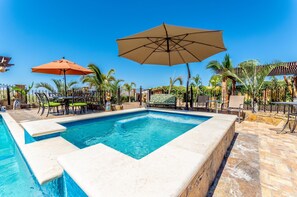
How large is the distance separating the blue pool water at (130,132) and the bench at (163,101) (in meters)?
1.80

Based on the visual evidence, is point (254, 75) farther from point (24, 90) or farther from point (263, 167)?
point (24, 90)

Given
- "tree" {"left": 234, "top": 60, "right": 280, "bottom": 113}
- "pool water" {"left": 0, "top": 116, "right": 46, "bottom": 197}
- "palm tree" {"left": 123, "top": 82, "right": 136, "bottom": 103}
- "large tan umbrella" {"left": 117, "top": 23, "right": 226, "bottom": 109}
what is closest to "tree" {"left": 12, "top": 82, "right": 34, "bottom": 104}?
"palm tree" {"left": 123, "top": 82, "right": 136, "bottom": 103}

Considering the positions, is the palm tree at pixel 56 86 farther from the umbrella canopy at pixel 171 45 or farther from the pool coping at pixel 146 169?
the pool coping at pixel 146 169

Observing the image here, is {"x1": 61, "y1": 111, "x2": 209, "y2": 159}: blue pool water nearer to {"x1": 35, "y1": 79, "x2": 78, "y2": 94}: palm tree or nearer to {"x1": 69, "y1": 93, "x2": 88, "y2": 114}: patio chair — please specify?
{"x1": 69, "y1": 93, "x2": 88, "y2": 114}: patio chair

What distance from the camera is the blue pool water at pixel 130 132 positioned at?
3.60 m

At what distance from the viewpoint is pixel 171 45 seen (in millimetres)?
5277

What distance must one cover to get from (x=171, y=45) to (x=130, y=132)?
3562 mm

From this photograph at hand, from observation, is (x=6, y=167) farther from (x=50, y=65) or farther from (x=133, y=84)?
(x=133, y=84)

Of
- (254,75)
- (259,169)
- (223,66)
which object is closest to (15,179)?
(259,169)

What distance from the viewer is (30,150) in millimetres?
2367

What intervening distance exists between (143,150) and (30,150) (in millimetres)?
2192

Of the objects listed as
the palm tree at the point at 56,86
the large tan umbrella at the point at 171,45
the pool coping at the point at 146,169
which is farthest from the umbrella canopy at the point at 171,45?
the palm tree at the point at 56,86

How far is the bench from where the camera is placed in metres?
8.29

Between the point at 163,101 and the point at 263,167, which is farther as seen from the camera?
the point at 163,101
